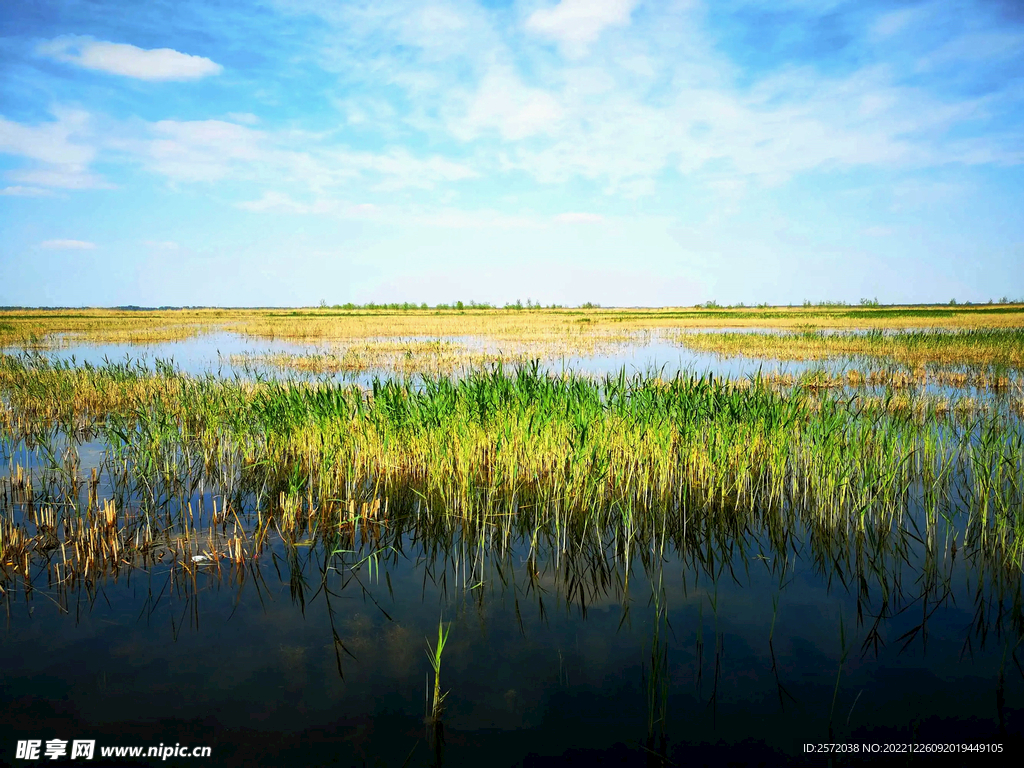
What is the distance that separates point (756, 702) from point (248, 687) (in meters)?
2.91

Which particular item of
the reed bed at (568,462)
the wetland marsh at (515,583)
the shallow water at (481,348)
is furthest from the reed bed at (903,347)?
the wetland marsh at (515,583)

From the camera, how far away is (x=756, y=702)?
335cm

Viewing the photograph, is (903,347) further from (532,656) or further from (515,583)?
(532,656)

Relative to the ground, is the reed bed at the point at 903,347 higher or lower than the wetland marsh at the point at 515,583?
higher

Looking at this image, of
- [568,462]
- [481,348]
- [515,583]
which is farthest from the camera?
[481,348]

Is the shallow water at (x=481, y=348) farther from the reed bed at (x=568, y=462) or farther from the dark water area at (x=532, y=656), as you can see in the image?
the dark water area at (x=532, y=656)

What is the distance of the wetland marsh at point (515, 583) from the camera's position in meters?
3.21

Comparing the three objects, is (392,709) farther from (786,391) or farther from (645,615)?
(786,391)

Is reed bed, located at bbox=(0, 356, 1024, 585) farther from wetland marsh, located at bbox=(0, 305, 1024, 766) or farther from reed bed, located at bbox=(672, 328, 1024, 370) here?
reed bed, located at bbox=(672, 328, 1024, 370)

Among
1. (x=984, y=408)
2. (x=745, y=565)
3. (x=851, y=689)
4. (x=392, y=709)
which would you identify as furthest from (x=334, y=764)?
(x=984, y=408)

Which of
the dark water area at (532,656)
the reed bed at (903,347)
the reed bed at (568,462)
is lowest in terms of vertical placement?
the dark water area at (532,656)

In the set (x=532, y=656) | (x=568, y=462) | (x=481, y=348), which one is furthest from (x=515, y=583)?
(x=481, y=348)

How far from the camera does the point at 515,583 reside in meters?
4.75

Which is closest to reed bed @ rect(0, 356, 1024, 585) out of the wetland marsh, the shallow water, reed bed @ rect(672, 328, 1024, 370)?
the wetland marsh
